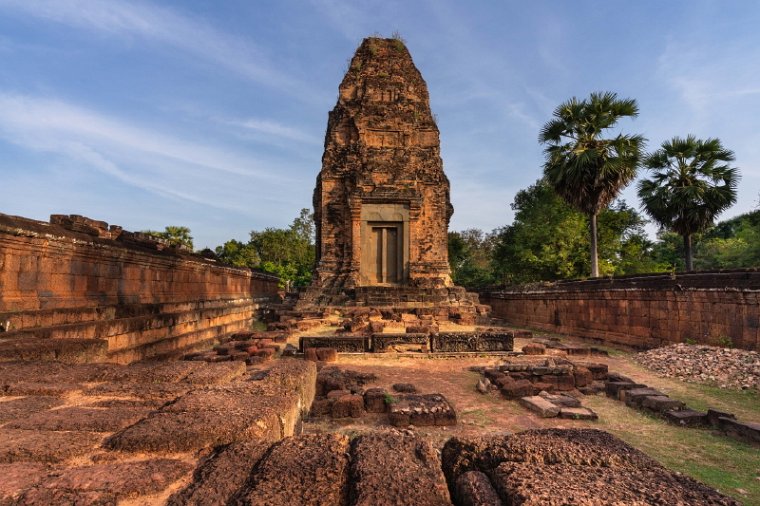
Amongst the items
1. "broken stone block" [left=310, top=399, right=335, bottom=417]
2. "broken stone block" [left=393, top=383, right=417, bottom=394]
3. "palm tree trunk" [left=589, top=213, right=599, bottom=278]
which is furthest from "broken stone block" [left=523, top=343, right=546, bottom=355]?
"palm tree trunk" [left=589, top=213, right=599, bottom=278]

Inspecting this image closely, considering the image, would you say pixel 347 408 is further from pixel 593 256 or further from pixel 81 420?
pixel 593 256

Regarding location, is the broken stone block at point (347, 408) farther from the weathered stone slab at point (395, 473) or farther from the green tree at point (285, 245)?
the green tree at point (285, 245)

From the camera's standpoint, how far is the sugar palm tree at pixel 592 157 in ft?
50.3

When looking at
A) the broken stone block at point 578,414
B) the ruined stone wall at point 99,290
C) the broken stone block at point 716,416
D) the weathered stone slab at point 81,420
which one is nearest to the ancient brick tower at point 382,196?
the ruined stone wall at point 99,290

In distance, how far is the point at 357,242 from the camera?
51.5 ft

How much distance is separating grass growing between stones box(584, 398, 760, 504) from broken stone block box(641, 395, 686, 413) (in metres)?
0.12

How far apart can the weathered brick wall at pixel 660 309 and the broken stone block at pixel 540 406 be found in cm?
461

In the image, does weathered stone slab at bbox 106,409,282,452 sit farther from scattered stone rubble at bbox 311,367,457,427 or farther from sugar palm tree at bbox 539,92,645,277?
sugar palm tree at bbox 539,92,645,277

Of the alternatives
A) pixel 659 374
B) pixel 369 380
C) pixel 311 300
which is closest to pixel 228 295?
pixel 311 300

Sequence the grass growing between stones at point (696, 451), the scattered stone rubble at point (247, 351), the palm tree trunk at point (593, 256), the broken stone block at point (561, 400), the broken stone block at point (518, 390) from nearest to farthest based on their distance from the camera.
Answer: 1. the grass growing between stones at point (696, 451)
2. the broken stone block at point (561, 400)
3. the broken stone block at point (518, 390)
4. the scattered stone rubble at point (247, 351)
5. the palm tree trunk at point (593, 256)

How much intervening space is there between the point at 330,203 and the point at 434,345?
383 inches

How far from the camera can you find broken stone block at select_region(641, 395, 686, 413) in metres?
4.37

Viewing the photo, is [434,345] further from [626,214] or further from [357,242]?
[626,214]

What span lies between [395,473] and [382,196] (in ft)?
46.8
